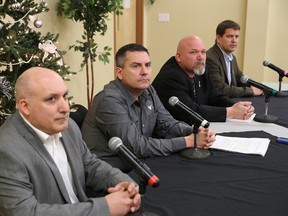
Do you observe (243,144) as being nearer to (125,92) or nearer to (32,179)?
(125,92)

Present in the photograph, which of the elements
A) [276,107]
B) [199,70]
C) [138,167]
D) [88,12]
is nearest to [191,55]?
[199,70]

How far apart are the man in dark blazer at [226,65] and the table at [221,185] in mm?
1466

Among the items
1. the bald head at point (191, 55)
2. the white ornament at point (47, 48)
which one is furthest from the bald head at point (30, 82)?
the bald head at point (191, 55)

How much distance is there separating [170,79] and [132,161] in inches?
59.8

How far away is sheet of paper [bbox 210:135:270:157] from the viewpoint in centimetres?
185

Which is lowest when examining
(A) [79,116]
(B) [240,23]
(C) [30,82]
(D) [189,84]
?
(A) [79,116]

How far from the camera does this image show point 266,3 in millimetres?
5199

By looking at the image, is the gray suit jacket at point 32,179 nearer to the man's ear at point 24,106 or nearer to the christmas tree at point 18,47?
the man's ear at point 24,106

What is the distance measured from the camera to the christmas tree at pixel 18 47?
7.14 feet

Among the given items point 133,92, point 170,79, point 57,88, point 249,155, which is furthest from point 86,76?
point 57,88

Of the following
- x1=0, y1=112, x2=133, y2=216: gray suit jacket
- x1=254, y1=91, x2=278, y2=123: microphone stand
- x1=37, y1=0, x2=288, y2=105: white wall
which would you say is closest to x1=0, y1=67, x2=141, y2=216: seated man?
x1=0, y1=112, x2=133, y2=216: gray suit jacket

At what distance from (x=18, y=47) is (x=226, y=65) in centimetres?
211

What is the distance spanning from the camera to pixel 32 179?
1.16 m

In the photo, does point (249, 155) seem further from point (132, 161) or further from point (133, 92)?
point (132, 161)
